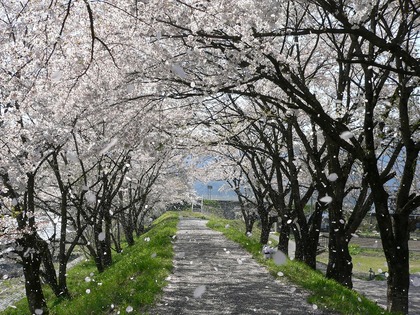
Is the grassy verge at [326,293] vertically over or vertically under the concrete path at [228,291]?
over

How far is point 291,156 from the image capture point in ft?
40.2

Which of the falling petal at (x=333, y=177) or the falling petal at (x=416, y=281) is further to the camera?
the falling petal at (x=416, y=281)

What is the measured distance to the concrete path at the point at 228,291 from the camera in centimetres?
727

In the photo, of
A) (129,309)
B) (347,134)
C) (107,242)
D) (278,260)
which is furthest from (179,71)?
(107,242)

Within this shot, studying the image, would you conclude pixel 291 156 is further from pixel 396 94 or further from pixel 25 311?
pixel 25 311

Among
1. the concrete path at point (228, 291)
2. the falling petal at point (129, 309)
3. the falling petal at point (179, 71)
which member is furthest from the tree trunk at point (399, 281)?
the falling petal at point (179, 71)

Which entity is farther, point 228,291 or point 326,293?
point 228,291

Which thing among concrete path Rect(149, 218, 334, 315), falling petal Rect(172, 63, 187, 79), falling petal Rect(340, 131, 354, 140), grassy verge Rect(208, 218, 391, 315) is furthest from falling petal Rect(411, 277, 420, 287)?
falling petal Rect(172, 63, 187, 79)

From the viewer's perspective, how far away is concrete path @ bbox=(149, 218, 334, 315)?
7.27 m

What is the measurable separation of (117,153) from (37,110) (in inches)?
173

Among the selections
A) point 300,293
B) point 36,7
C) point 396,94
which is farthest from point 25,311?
point 396,94

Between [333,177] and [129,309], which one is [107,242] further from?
[129,309]

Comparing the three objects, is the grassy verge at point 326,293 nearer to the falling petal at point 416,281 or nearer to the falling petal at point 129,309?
the falling petal at point 129,309

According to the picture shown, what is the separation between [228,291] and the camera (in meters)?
8.72
